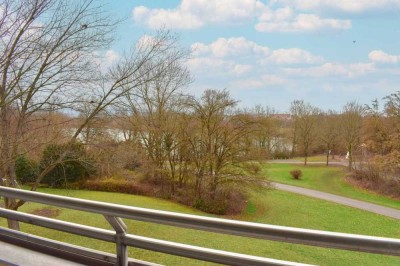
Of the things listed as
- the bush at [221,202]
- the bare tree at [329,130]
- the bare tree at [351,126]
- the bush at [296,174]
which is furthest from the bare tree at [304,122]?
the bush at [221,202]

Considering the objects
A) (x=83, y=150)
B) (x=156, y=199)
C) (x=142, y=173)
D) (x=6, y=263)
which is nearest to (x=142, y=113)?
(x=142, y=173)

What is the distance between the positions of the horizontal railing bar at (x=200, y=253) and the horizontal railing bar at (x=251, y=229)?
0.20 m

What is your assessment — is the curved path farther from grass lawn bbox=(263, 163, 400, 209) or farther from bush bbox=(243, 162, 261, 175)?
bush bbox=(243, 162, 261, 175)

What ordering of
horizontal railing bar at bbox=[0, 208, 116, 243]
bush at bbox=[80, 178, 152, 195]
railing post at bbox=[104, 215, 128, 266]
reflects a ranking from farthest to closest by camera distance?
1. bush at bbox=[80, 178, 152, 195]
2. horizontal railing bar at bbox=[0, 208, 116, 243]
3. railing post at bbox=[104, 215, 128, 266]

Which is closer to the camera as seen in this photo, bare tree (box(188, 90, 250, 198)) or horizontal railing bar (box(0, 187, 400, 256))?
horizontal railing bar (box(0, 187, 400, 256))

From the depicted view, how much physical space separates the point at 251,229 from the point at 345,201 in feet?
107

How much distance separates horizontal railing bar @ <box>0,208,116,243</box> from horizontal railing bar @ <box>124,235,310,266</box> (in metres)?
0.20

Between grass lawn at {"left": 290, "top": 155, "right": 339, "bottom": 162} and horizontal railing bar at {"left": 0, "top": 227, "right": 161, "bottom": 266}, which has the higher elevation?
horizontal railing bar at {"left": 0, "top": 227, "right": 161, "bottom": 266}

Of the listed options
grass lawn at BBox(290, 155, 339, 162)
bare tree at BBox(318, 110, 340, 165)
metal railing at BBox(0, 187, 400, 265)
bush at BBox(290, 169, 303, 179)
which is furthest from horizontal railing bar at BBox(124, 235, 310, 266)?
grass lawn at BBox(290, 155, 339, 162)

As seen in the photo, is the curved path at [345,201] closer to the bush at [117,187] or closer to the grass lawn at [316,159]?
the bush at [117,187]

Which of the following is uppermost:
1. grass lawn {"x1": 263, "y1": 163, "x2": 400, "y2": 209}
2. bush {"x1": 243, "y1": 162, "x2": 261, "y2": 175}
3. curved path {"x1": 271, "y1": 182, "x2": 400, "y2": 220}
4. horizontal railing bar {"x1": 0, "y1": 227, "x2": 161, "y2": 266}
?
horizontal railing bar {"x1": 0, "y1": 227, "x2": 161, "y2": 266}

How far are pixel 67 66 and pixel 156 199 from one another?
19.8m

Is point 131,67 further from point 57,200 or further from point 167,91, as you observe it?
point 167,91

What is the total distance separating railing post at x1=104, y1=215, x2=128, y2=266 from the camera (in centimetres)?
267
